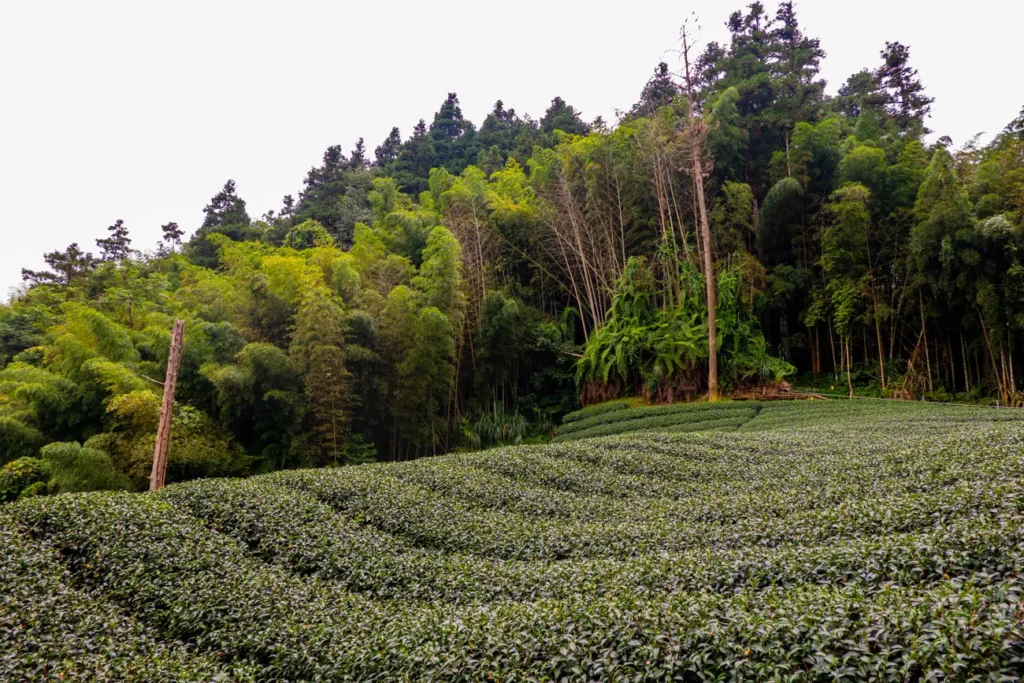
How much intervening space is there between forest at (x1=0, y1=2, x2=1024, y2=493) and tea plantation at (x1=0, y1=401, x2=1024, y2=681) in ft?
19.0

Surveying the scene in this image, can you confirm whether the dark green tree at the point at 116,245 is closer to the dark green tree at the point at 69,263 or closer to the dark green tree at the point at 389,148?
the dark green tree at the point at 69,263

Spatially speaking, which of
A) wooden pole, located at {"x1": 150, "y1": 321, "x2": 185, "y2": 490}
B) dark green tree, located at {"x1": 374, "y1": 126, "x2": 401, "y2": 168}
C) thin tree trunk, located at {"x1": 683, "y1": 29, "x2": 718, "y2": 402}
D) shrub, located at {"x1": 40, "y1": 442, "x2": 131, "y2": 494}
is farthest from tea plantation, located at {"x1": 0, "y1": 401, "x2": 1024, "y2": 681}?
dark green tree, located at {"x1": 374, "y1": 126, "x2": 401, "y2": 168}

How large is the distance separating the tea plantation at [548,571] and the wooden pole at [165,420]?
2662 millimetres

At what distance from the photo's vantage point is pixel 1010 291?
46.1ft

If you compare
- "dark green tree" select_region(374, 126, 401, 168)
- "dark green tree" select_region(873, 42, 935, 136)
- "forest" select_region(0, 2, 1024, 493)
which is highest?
"dark green tree" select_region(374, 126, 401, 168)

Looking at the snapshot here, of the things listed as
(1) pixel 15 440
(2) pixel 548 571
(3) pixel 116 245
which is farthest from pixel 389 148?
(2) pixel 548 571

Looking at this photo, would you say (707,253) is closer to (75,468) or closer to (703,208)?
(703,208)

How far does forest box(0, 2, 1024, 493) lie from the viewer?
1308cm

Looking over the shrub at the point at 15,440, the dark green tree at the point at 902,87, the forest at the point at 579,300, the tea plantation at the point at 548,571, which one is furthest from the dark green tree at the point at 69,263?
the dark green tree at the point at 902,87

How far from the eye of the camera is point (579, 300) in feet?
72.8

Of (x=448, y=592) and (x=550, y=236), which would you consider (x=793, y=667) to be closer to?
(x=448, y=592)

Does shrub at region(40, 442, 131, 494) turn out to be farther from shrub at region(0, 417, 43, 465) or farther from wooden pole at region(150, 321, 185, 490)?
wooden pole at region(150, 321, 185, 490)

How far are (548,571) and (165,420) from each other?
7410mm

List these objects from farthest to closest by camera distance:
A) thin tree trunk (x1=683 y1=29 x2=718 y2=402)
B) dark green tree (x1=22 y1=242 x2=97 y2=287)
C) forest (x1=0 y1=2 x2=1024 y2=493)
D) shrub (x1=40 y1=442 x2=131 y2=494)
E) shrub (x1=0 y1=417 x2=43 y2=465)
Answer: dark green tree (x1=22 y1=242 x2=97 y2=287) → thin tree trunk (x1=683 y1=29 x2=718 y2=402) → forest (x1=0 y1=2 x2=1024 y2=493) → shrub (x1=0 y1=417 x2=43 y2=465) → shrub (x1=40 y1=442 x2=131 y2=494)
